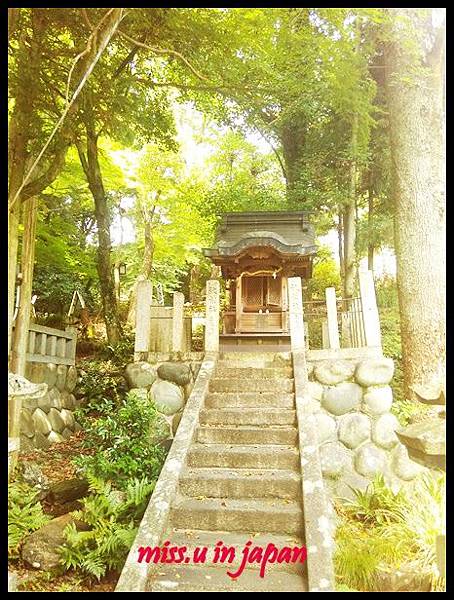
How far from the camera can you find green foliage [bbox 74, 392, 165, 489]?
5062 millimetres

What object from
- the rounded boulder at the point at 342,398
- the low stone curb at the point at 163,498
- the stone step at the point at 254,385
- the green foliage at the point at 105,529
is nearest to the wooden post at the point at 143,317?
the low stone curb at the point at 163,498

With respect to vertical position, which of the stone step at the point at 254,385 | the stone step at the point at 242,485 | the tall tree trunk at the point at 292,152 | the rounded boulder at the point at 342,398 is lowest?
the stone step at the point at 242,485

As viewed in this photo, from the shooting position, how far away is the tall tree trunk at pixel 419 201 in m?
7.53

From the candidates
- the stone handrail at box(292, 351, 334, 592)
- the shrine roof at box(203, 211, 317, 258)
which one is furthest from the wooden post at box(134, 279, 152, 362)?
the shrine roof at box(203, 211, 317, 258)

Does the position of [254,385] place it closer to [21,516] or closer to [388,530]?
[388,530]

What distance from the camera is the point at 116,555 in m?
4.17

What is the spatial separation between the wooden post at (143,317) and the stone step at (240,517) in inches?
123

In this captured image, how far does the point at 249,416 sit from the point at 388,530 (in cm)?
205

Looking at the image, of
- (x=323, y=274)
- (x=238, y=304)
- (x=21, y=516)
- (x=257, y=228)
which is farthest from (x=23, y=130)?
(x=323, y=274)

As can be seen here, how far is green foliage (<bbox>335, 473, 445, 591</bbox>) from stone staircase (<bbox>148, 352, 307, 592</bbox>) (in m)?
0.62

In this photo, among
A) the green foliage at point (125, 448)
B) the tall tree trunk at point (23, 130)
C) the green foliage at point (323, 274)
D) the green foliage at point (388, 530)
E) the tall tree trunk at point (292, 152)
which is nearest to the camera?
the green foliage at point (388, 530)

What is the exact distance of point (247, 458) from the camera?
4.92 m

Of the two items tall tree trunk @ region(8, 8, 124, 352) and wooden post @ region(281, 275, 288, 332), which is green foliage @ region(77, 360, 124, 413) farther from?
wooden post @ region(281, 275, 288, 332)

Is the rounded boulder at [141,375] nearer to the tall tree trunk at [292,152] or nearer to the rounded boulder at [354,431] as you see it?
the rounded boulder at [354,431]
